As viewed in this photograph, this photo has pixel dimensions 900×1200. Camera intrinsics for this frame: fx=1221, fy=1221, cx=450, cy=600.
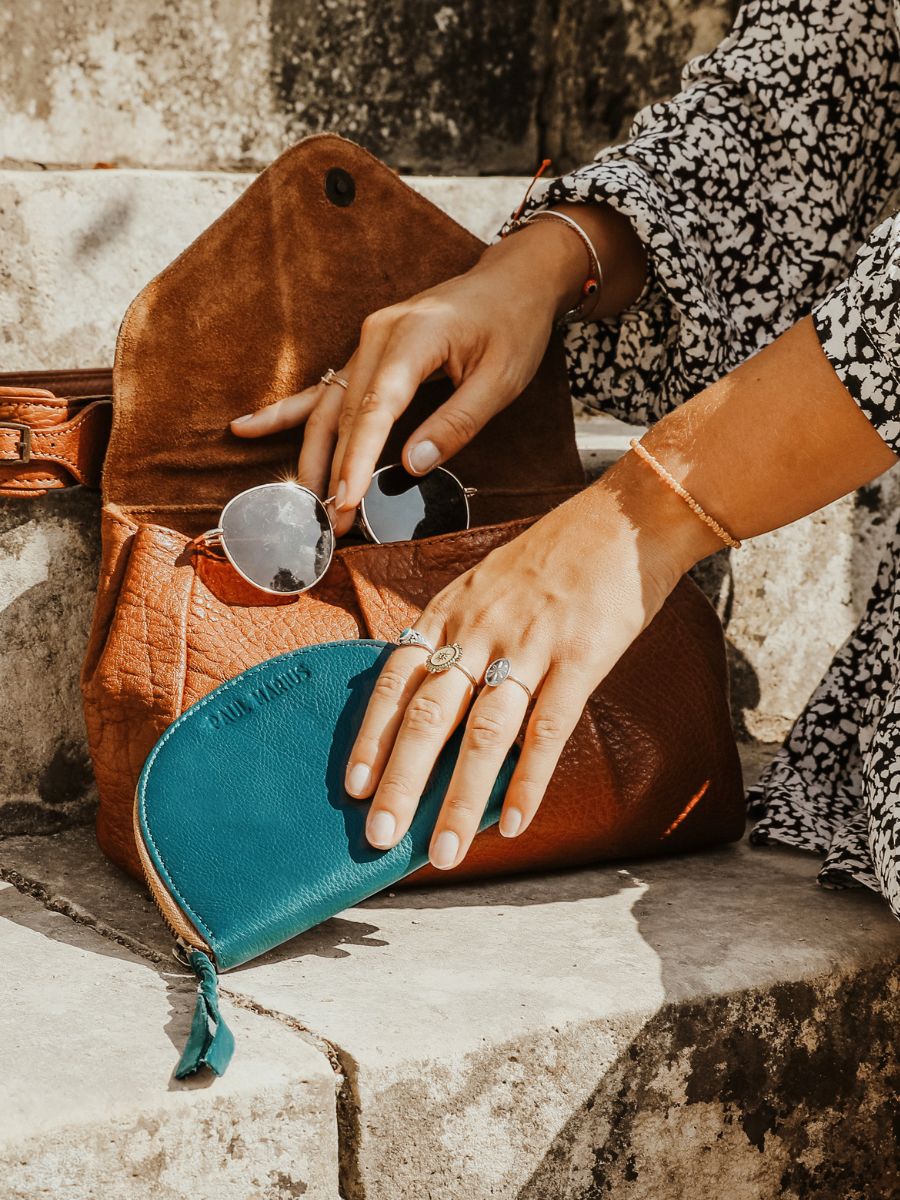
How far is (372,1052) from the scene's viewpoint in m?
0.90

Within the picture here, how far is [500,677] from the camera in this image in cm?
96

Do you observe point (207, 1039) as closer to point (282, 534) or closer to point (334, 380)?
point (282, 534)

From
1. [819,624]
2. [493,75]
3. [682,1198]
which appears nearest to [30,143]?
[493,75]

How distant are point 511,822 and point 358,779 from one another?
13 cm

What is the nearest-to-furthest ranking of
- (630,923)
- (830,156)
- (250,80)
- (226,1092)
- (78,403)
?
(226,1092) < (630,923) < (78,403) < (830,156) < (250,80)

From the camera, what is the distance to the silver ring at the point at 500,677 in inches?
37.9

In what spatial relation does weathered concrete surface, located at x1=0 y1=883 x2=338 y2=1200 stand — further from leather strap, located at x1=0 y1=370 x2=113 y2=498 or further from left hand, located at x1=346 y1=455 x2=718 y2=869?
leather strap, located at x1=0 y1=370 x2=113 y2=498

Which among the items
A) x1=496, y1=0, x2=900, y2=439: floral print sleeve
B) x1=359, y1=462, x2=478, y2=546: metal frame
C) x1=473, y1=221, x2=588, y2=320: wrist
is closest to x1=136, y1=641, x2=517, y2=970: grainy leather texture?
x1=359, y1=462, x2=478, y2=546: metal frame

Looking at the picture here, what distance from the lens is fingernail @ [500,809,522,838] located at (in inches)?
37.8

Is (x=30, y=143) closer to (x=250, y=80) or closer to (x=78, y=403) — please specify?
(x=250, y=80)

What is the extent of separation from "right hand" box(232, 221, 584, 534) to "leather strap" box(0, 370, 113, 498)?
16cm

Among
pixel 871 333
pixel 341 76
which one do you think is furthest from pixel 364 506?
pixel 341 76

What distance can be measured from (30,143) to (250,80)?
41 centimetres

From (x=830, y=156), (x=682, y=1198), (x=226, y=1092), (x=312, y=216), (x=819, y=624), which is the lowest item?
(x=682, y=1198)
